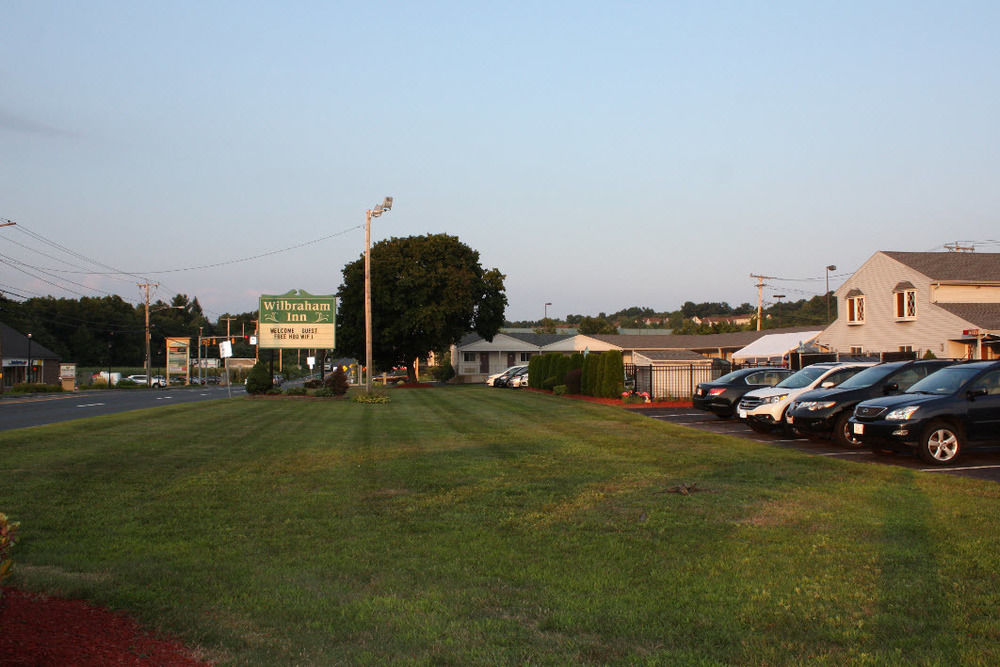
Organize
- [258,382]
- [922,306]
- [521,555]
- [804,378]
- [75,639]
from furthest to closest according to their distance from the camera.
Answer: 1. [258,382]
2. [922,306]
3. [804,378]
4. [521,555]
5. [75,639]

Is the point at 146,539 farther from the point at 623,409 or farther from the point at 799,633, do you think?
the point at 623,409

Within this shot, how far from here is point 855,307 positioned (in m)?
39.2

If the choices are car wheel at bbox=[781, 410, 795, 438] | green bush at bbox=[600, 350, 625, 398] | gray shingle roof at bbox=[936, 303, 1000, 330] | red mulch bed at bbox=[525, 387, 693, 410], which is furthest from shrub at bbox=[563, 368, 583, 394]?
car wheel at bbox=[781, 410, 795, 438]

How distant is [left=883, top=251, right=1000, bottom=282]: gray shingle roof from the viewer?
113ft

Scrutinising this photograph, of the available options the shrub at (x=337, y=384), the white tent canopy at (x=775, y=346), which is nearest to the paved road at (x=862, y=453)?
the shrub at (x=337, y=384)

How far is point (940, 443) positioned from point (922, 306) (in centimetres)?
2528

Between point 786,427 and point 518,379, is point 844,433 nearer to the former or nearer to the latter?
point 786,427

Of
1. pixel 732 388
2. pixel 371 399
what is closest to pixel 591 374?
pixel 371 399

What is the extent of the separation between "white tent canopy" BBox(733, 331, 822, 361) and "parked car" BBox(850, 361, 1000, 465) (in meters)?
30.2

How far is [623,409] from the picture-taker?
2650 centimetres

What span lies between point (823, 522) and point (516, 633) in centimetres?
430

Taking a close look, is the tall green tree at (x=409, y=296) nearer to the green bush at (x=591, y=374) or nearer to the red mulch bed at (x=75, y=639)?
the green bush at (x=591, y=374)

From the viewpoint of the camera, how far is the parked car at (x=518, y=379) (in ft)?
160

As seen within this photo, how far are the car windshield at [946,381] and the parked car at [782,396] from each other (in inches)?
130
